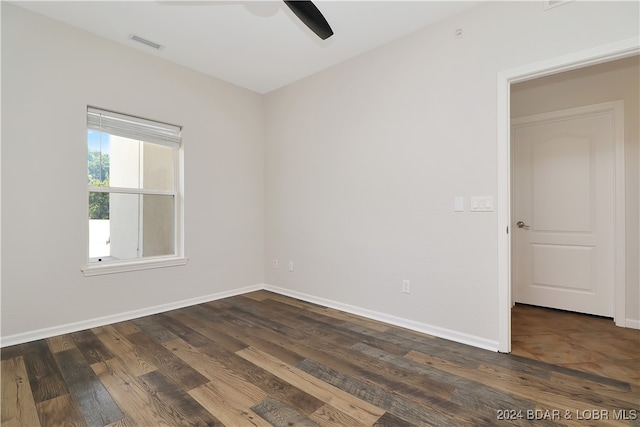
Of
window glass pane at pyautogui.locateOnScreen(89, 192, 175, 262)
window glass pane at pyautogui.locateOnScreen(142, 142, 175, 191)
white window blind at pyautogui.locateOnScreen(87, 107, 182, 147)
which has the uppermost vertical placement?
white window blind at pyautogui.locateOnScreen(87, 107, 182, 147)

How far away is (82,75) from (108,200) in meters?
1.22

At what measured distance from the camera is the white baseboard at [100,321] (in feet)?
8.36

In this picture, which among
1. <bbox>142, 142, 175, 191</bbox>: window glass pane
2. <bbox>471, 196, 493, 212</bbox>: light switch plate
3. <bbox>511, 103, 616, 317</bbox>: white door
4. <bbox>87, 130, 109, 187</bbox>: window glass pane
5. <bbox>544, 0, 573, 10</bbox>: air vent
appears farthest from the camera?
<bbox>142, 142, 175, 191</bbox>: window glass pane

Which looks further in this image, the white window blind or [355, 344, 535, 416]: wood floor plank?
the white window blind

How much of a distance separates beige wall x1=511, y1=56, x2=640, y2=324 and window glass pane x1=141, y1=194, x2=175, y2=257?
4.65 m

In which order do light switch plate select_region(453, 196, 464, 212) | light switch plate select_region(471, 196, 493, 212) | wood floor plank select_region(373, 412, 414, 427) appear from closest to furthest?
wood floor plank select_region(373, 412, 414, 427)
light switch plate select_region(471, 196, 493, 212)
light switch plate select_region(453, 196, 464, 212)

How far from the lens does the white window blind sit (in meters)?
3.03

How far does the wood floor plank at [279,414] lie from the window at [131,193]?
2.29m

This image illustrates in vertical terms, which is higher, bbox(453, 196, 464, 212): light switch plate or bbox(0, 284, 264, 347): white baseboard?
bbox(453, 196, 464, 212): light switch plate

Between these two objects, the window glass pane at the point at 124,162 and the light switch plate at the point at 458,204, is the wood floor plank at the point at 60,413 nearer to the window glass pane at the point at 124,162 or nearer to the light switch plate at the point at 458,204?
the window glass pane at the point at 124,162

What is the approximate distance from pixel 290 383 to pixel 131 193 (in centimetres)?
268

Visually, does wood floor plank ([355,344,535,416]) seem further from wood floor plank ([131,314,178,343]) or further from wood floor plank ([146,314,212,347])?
wood floor plank ([131,314,178,343])

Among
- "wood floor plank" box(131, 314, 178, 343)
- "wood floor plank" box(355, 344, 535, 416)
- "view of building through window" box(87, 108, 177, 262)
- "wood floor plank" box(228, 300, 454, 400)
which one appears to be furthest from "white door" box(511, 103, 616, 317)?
"view of building through window" box(87, 108, 177, 262)

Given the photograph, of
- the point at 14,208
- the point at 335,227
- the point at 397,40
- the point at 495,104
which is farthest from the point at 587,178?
the point at 14,208
